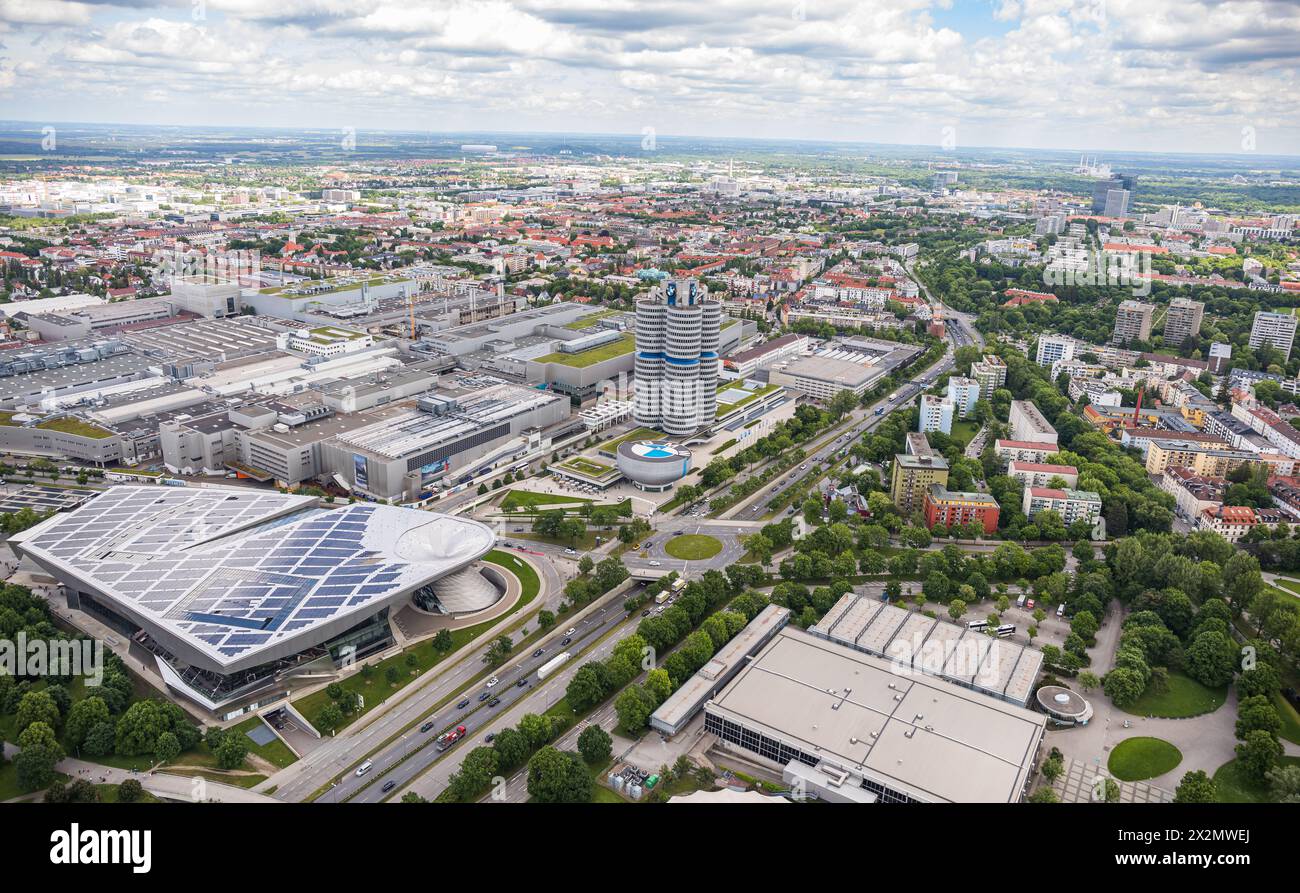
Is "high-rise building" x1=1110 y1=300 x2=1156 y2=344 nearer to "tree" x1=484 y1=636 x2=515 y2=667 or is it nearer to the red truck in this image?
"tree" x1=484 y1=636 x2=515 y2=667

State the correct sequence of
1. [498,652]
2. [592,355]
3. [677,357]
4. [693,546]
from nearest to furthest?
1. [498,652]
2. [693,546]
3. [677,357]
4. [592,355]

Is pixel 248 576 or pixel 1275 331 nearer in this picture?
pixel 248 576

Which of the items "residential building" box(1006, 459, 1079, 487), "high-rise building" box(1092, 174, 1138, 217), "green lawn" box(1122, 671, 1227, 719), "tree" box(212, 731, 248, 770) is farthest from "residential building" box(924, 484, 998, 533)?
"high-rise building" box(1092, 174, 1138, 217)

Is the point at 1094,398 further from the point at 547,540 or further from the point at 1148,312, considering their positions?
the point at 547,540

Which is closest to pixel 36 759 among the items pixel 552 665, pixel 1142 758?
pixel 552 665

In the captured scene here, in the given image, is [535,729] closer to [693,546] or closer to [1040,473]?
[693,546]

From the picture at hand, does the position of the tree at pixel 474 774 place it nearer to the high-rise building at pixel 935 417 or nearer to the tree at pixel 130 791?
the tree at pixel 130 791
